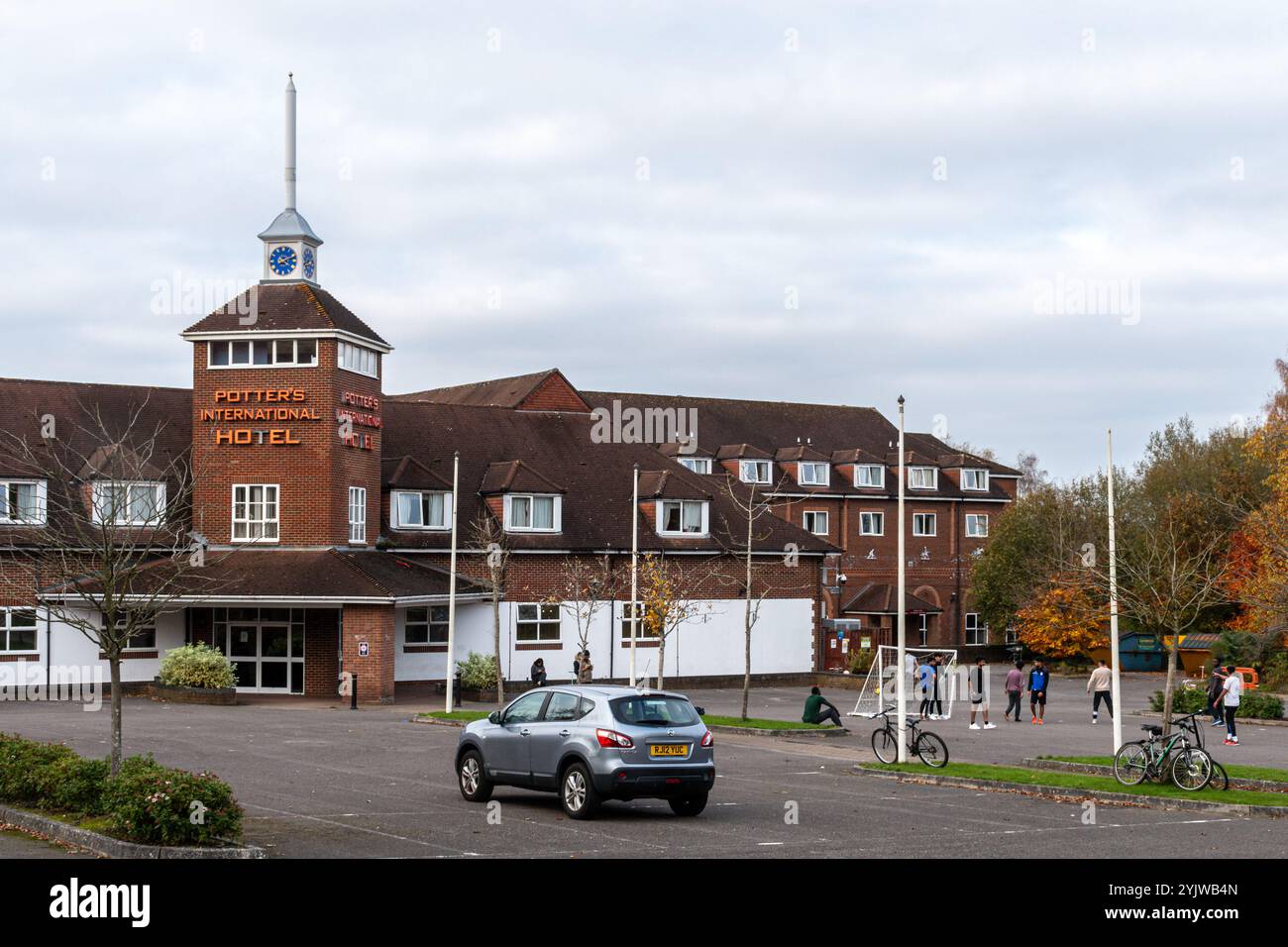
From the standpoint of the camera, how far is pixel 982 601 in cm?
6850

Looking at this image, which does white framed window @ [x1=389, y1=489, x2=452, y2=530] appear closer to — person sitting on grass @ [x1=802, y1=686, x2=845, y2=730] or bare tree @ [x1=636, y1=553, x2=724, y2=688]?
bare tree @ [x1=636, y1=553, x2=724, y2=688]

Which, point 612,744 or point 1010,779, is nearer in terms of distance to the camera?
point 612,744

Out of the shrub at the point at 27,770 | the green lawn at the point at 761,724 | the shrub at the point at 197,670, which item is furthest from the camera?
the shrub at the point at 197,670

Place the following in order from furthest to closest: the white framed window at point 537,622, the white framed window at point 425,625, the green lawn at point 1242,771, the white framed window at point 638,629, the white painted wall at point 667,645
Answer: the white framed window at point 638,629 → the white framed window at point 537,622 → the white painted wall at point 667,645 → the white framed window at point 425,625 → the green lawn at point 1242,771

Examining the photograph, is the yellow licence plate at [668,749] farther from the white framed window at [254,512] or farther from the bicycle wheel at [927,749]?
the white framed window at [254,512]

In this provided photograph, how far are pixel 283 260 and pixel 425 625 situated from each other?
38.4ft

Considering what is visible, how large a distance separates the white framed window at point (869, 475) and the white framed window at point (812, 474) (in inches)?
56.8

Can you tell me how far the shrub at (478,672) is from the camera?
144 ft

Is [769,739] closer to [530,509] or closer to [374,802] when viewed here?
[374,802]

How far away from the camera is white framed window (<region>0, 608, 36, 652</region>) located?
41844mm

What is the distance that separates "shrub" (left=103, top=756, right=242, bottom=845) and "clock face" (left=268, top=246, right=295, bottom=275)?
33.0 meters

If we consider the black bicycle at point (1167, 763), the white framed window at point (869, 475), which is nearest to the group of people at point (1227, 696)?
the black bicycle at point (1167, 763)

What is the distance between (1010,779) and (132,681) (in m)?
29.2
